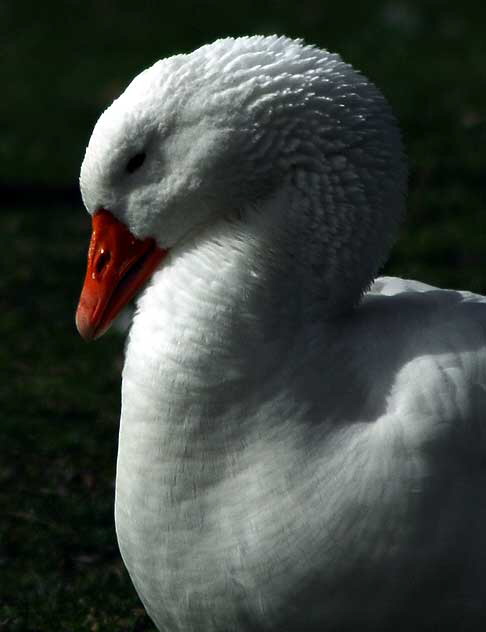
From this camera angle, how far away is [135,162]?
352 centimetres

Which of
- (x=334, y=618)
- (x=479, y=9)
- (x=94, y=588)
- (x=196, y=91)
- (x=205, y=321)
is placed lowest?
(x=479, y=9)

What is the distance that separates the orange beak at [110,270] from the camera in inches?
143

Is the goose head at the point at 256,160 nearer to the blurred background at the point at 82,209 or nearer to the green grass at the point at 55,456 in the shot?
the green grass at the point at 55,456

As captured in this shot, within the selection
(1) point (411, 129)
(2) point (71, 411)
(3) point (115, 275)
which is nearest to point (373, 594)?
(3) point (115, 275)

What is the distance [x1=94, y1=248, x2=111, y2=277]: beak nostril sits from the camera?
3.64 m

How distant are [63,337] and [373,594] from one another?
4.14 meters

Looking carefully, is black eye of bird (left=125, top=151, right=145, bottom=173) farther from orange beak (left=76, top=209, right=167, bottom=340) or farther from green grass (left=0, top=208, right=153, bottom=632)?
green grass (left=0, top=208, right=153, bottom=632)

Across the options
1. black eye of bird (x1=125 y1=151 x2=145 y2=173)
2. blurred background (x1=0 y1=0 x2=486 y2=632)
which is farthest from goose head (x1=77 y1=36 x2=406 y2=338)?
blurred background (x1=0 y1=0 x2=486 y2=632)

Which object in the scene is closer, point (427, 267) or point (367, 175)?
point (367, 175)

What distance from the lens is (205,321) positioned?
3502 mm

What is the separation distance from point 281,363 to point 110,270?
0.55 metres

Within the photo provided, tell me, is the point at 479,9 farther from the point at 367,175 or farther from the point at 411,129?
the point at 367,175

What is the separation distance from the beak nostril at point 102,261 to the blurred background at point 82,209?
5.12ft

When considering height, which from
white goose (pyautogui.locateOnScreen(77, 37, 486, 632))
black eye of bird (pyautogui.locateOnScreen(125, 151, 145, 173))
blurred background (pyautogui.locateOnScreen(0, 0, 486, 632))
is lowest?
blurred background (pyautogui.locateOnScreen(0, 0, 486, 632))
